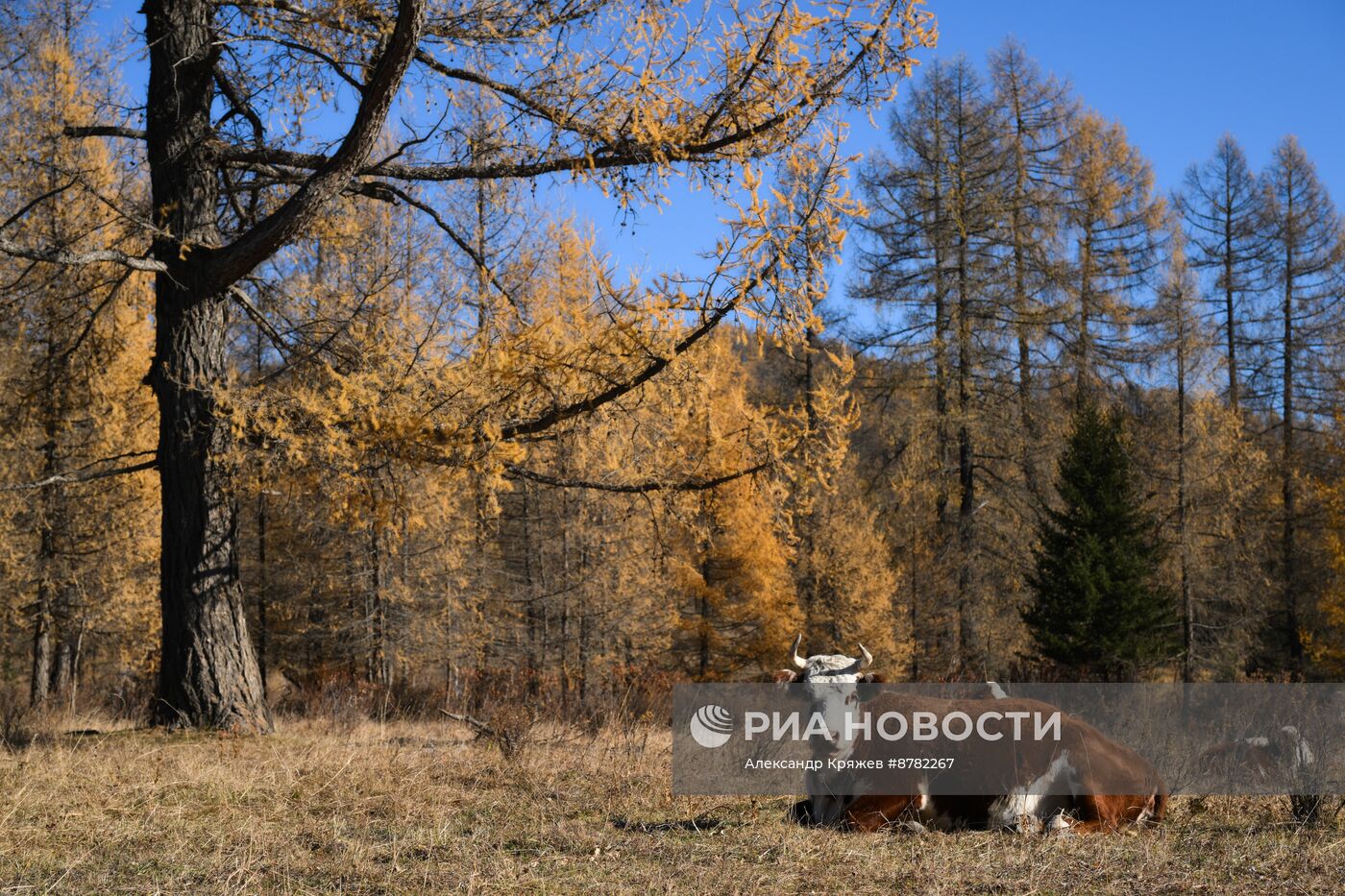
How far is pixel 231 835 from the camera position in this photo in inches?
188

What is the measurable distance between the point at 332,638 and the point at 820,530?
35.2 ft

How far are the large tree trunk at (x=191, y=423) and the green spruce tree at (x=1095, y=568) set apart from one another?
1528 cm

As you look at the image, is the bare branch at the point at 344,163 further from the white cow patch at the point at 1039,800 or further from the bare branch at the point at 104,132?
the white cow patch at the point at 1039,800

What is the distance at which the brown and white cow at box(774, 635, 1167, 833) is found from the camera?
502 cm

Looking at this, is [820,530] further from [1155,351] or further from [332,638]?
[332,638]

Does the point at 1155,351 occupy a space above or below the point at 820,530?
above

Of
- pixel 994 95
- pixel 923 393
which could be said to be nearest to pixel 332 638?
pixel 923 393

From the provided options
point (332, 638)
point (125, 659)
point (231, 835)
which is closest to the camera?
point (231, 835)

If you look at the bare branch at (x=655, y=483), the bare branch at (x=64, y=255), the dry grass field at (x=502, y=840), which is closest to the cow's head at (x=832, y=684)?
the dry grass field at (x=502, y=840)

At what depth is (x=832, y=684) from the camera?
5273mm

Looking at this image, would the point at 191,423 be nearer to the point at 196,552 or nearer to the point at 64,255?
the point at 196,552

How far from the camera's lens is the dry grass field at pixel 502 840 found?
158 inches

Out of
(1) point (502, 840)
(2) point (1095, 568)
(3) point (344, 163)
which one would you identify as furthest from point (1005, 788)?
(2) point (1095, 568)

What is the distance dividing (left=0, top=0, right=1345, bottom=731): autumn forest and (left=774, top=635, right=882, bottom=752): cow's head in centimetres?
205
